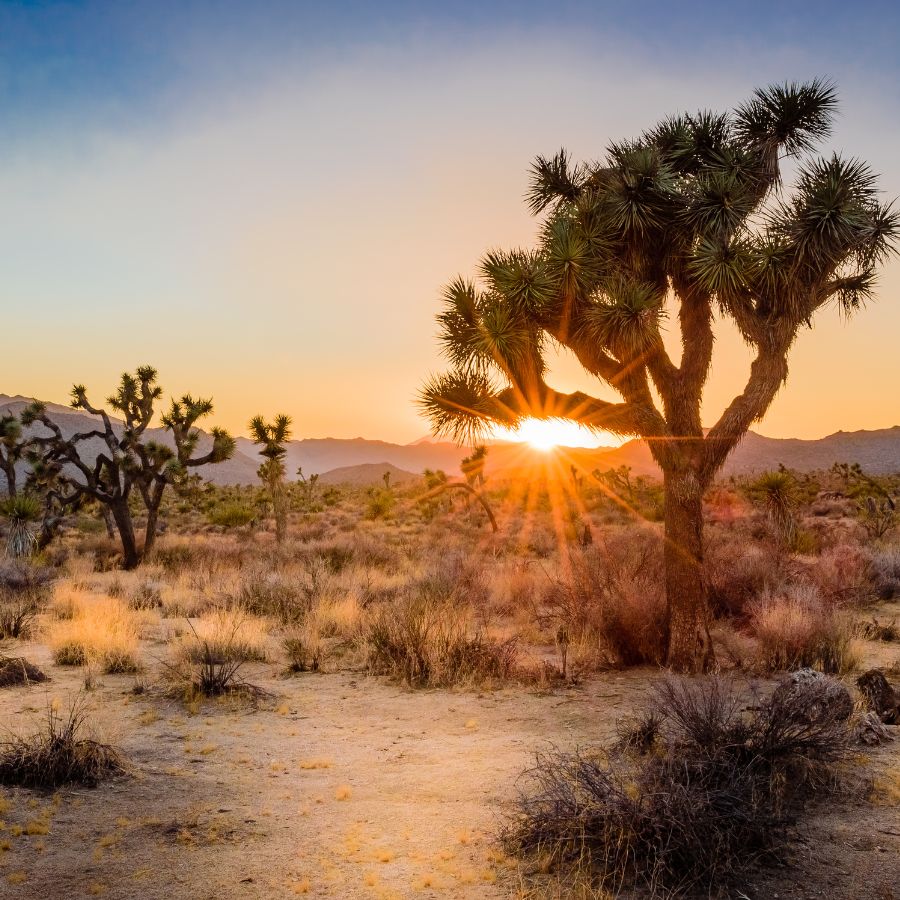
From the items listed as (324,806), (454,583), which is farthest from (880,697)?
(454,583)

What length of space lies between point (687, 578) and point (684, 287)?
373 centimetres

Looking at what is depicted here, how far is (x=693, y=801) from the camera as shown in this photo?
169 inches

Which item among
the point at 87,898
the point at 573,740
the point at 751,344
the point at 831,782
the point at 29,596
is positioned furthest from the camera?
the point at 29,596

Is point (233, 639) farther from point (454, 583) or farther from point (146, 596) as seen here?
point (146, 596)

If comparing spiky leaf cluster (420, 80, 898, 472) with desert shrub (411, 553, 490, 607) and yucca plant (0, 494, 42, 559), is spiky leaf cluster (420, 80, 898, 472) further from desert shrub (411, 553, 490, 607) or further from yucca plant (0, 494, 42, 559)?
yucca plant (0, 494, 42, 559)

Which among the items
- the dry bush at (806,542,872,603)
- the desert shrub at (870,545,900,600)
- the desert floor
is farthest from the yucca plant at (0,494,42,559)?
the desert shrub at (870,545,900,600)

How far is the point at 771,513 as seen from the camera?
68.1ft

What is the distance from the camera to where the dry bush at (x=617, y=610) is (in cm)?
973

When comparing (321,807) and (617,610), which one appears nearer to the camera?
(321,807)

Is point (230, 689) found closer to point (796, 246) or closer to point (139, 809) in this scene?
point (139, 809)

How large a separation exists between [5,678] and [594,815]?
7.29m

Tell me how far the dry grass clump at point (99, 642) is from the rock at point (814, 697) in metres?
7.47

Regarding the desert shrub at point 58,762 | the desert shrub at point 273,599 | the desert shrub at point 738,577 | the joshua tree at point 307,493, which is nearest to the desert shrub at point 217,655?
the desert shrub at point 273,599

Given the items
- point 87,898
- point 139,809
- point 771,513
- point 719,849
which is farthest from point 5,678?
point 771,513
